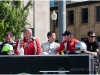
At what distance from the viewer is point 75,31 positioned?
42500 mm

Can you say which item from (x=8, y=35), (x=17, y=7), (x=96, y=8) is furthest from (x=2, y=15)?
(x=96, y=8)

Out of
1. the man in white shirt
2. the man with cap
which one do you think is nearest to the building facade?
the man in white shirt

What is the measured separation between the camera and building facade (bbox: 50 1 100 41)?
1559 inches

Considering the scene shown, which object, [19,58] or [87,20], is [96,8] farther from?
[19,58]

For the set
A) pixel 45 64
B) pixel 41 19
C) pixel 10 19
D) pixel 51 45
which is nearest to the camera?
pixel 45 64

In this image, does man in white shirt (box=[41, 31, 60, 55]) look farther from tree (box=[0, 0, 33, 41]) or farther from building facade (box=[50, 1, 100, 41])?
building facade (box=[50, 1, 100, 41])

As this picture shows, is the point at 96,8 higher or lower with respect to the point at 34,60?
higher

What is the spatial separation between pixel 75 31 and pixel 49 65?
120ft

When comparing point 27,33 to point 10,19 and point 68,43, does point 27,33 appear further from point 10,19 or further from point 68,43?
point 10,19

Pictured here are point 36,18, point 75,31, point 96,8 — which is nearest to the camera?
point 36,18

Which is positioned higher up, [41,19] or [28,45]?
[41,19]

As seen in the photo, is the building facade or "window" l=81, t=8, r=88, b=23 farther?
"window" l=81, t=8, r=88, b=23

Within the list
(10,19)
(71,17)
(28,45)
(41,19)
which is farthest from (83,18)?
(28,45)

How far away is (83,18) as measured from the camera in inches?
1628
